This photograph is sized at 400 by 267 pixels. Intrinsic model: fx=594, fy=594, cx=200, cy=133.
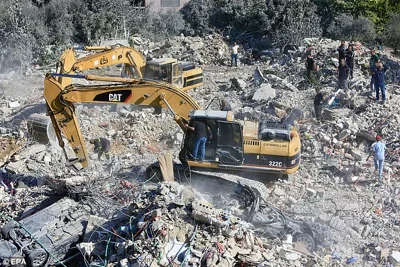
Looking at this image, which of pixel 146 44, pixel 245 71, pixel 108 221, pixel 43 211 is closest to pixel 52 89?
pixel 43 211

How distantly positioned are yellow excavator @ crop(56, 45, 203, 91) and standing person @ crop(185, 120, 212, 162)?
144 inches

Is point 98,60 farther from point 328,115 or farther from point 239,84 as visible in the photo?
point 328,115

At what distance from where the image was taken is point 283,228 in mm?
11156

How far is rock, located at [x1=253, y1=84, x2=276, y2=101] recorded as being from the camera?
18.5 meters

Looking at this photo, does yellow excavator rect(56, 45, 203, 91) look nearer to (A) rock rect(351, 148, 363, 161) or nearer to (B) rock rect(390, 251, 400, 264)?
(A) rock rect(351, 148, 363, 161)

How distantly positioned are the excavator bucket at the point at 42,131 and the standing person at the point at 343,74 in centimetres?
875

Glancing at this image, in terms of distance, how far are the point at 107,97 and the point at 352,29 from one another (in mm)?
16867

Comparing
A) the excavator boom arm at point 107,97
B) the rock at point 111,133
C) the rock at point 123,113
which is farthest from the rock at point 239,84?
the excavator boom arm at point 107,97

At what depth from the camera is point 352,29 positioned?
26.6 meters

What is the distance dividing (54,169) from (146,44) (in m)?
13.8

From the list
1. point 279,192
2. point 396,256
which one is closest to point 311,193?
point 279,192

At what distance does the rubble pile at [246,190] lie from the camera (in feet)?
32.2

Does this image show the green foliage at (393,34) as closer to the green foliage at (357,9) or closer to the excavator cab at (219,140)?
the green foliage at (357,9)

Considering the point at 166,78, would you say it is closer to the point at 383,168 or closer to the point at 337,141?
the point at 337,141
